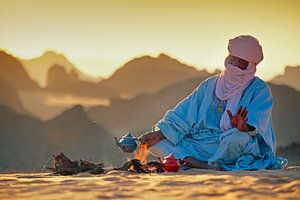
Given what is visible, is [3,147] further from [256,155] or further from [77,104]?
[256,155]

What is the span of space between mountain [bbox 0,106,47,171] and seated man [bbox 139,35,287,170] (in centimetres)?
1359

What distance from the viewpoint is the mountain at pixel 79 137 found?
26.1 metres

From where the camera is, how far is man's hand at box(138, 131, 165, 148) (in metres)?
8.95

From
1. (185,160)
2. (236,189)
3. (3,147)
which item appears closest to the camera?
(236,189)

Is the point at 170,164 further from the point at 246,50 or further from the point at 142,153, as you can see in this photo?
the point at 246,50

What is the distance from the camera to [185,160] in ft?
27.9

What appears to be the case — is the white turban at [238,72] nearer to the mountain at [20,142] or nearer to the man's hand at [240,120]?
the man's hand at [240,120]

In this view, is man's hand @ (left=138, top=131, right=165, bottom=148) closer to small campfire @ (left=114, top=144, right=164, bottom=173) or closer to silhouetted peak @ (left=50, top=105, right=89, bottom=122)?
small campfire @ (left=114, top=144, right=164, bottom=173)

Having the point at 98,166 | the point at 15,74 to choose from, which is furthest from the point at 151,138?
the point at 15,74

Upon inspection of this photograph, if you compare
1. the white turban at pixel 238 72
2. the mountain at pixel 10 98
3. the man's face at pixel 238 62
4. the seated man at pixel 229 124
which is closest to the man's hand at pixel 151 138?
the seated man at pixel 229 124

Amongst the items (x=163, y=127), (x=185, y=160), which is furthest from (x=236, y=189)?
(x=163, y=127)

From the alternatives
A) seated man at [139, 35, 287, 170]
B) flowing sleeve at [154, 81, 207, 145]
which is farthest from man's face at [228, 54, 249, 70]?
flowing sleeve at [154, 81, 207, 145]

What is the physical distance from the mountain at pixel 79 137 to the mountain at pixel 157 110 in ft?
2.13

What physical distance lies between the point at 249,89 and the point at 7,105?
2190cm
